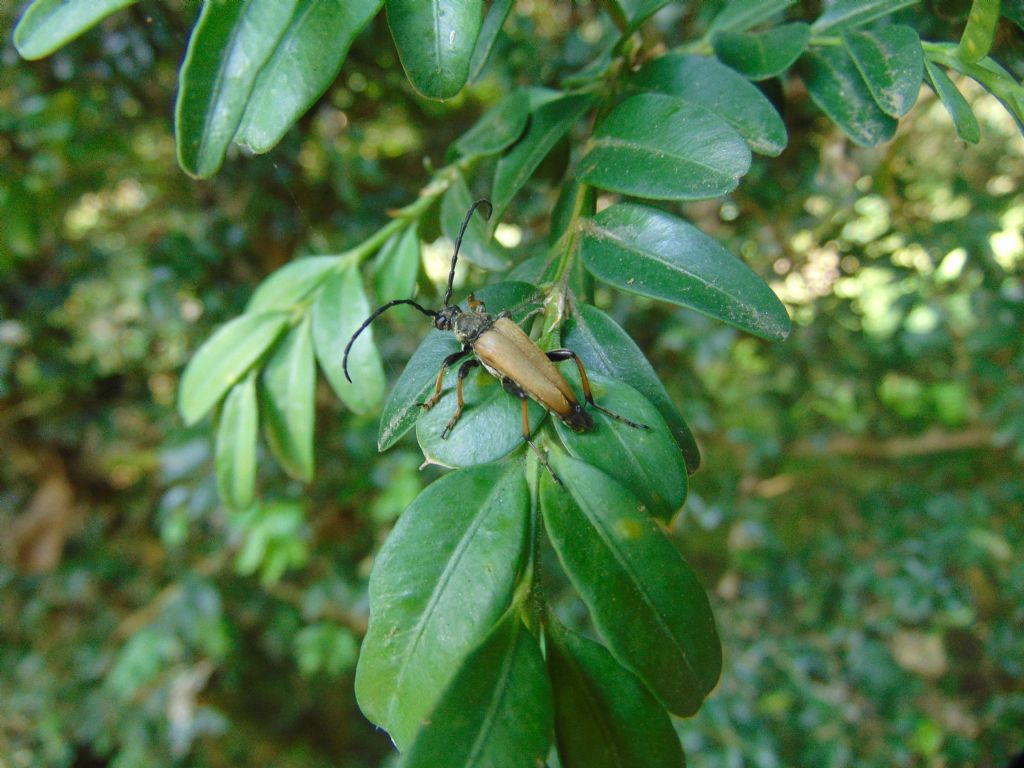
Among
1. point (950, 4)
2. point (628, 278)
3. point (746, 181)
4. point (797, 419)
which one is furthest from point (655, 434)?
point (797, 419)

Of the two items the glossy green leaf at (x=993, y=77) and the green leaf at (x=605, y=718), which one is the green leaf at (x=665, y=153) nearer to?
the glossy green leaf at (x=993, y=77)

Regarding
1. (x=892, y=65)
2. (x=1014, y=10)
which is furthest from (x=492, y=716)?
(x=1014, y=10)

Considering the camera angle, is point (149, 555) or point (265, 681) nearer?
point (149, 555)

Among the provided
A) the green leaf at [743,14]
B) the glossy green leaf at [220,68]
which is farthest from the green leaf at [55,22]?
the green leaf at [743,14]

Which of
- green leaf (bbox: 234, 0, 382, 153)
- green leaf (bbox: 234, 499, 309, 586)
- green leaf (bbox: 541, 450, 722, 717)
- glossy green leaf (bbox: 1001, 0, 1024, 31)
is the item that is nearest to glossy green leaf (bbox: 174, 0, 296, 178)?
green leaf (bbox: 234, 0, 382, 153)

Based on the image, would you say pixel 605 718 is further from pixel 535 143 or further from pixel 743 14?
pixel 743 14

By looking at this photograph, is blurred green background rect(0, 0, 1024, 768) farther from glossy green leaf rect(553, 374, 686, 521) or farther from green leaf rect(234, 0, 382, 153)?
glossy green leaf rect(553, 374, 686, 521)

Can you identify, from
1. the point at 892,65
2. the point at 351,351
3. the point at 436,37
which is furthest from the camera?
the point at 351,351

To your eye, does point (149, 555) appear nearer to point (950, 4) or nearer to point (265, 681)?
point (265, 681)
